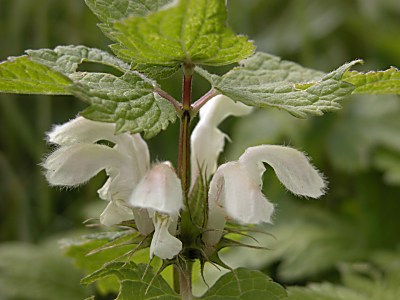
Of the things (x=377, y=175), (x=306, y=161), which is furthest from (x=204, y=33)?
(x=377, y=175)

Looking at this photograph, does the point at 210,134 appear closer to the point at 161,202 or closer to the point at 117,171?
the point at 117,171

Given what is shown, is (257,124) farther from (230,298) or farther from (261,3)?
(230,298)

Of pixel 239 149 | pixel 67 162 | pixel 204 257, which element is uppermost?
pixel 67 162

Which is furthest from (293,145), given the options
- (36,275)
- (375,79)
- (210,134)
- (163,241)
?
(163,241)

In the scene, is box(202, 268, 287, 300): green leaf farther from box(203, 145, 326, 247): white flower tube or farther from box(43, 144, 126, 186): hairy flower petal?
box(43, 144, 126, 186): hairy flower petal

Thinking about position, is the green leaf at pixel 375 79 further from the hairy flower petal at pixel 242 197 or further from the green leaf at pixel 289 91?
the hairy flower petal at pixel 242 197
